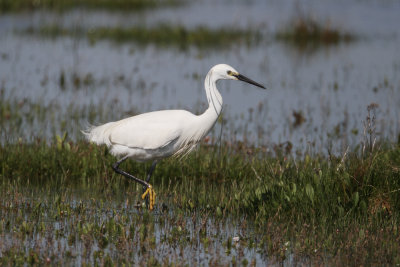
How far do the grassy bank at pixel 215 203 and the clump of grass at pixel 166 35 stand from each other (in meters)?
11.6

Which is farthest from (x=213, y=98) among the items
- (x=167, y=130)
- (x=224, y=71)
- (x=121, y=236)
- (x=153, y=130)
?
(x=121, y=236)

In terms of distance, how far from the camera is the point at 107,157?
897 centimetres

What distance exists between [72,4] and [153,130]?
66.0 feet

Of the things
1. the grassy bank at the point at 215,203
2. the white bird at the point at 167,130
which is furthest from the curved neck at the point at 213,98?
the grassy bank at the point at 215,203

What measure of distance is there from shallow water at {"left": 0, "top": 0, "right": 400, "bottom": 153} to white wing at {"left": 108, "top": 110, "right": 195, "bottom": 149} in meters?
2.47

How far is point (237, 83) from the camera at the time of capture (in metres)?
16.1

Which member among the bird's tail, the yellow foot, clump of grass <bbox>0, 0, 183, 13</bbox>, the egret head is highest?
clump of grass <bbox>0, 0, 183, 13</bbox>

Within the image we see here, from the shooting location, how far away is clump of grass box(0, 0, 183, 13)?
2552cm

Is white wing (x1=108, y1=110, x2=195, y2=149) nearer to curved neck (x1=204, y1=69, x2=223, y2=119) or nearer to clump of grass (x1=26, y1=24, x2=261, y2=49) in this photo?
curved neck (x1=204, y1=69, x2=223, y2=119)

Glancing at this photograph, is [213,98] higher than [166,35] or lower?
lower

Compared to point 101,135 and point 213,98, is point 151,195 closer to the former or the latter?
point 101,135

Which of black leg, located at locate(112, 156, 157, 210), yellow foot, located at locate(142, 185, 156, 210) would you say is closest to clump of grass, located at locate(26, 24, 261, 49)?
black leg, located at locate(112, 156, 157, 210)

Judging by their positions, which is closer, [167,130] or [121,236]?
[121,236]

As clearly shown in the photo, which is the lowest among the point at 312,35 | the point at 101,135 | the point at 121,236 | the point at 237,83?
the point at 121,236
